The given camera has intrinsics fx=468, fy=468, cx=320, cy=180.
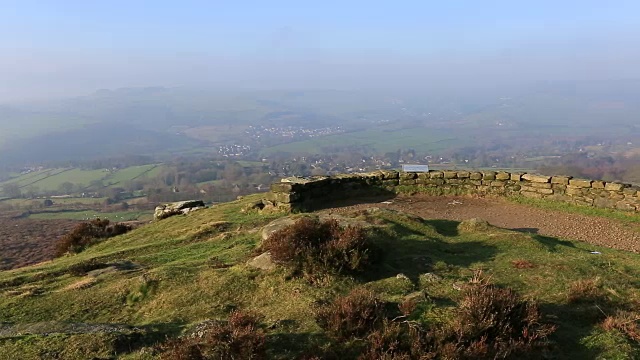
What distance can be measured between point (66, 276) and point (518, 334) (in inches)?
378

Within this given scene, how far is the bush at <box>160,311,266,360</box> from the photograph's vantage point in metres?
5.42

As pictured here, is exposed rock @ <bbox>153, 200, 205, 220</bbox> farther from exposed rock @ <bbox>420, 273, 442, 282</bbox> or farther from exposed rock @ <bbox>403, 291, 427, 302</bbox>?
exposed rock @ <bbox>403, 291, 427, 302</bbox>

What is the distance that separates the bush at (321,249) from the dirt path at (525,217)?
7400mm

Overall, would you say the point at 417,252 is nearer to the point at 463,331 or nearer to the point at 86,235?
the point at 463,331

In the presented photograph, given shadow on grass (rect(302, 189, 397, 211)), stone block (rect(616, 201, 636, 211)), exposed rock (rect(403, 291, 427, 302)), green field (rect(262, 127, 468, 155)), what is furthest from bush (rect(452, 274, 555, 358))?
green field (rect(262, 127, 468, 155))

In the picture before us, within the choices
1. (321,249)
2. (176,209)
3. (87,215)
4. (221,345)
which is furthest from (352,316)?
(87,215)

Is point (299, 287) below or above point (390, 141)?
above

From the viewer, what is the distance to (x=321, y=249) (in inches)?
352

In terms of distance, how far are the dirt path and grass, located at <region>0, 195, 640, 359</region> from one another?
6.28ft

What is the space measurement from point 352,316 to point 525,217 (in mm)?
12906

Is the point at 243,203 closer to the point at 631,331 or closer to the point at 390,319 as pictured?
the point at 390,319

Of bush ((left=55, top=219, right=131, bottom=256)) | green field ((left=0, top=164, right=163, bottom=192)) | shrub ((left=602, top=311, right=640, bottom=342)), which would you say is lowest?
green field ((left=0, top=164, right=163, bottom=192))

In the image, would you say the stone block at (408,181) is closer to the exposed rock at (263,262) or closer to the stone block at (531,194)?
the stone block at (531,194)

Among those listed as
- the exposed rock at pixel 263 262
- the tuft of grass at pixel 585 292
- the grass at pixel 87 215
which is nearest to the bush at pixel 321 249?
the exposed rock at pixel 263 262
